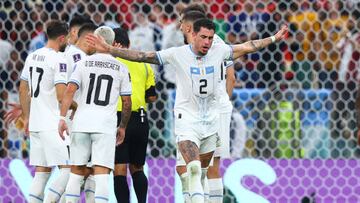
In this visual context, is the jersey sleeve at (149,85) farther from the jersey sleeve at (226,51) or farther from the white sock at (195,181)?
the white sock at (195,181)

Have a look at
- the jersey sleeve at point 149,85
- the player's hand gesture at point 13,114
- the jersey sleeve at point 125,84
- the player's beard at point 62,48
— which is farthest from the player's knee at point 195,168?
the player's hand gesture at point 13,114

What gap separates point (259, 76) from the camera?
1273 cm

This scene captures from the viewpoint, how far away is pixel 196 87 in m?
10.1

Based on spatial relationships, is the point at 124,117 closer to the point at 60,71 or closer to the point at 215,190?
the point at 60,71

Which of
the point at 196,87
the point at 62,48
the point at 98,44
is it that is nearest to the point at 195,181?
the point at 196,87

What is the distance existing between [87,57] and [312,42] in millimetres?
3310

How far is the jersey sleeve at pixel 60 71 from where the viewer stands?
35.4 ft

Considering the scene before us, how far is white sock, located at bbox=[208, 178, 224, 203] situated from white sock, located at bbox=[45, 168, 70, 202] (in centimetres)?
117

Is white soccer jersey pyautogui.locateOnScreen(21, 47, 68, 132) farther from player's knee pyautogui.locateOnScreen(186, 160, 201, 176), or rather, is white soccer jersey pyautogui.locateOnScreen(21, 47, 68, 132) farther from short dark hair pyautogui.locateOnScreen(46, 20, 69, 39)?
player's knee pyautogui.locateOnScreen(186, 160, 201, 176)

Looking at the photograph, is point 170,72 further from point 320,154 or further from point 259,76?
point 320,154

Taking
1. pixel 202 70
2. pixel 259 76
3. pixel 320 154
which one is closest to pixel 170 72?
pixel 259 76

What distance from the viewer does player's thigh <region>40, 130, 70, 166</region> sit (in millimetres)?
10977

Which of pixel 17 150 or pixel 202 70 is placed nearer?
pixel 202 70

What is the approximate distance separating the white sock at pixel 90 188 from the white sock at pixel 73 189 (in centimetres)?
64
